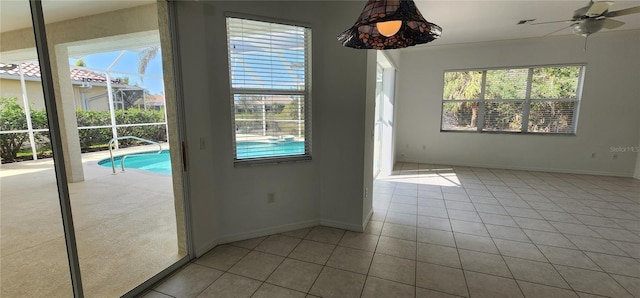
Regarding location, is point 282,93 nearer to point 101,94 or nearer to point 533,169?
point 101,94

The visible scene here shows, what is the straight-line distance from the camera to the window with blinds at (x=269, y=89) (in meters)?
2.53

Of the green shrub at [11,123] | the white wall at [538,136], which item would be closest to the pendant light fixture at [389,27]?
the green shrub at [11,123]

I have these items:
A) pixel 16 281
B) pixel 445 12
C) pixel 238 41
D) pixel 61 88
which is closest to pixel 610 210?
pixel 445 12

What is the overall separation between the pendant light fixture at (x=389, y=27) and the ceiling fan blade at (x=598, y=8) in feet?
8.59

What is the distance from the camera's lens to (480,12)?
3740mm

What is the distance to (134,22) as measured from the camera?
3.41 metres

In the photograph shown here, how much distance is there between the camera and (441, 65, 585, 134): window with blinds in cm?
537

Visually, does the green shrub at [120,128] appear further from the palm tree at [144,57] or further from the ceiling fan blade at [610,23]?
the ceiling fan blade at [610,23]

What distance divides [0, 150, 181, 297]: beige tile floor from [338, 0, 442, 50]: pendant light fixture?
6.19 feet

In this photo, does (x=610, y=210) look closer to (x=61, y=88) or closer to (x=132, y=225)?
(x=132, y=225)

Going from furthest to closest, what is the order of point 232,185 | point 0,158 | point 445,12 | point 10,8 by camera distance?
point 445,12, point 232,185, point 0,158, point 10,8

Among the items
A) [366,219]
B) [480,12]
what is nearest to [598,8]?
[480,12]

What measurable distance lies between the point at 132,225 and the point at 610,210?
5.98 meters

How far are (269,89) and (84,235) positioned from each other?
247 centimetres
